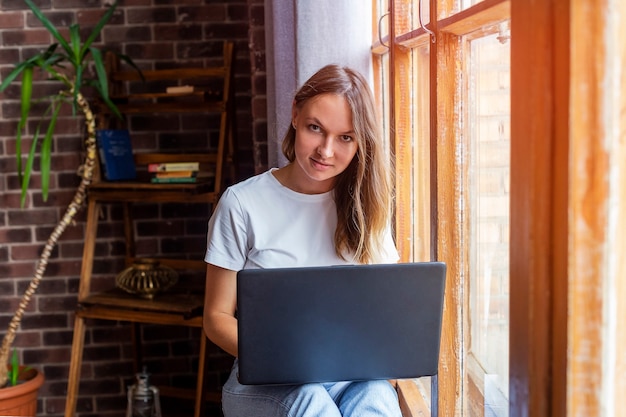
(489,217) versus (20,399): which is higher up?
(489,217)

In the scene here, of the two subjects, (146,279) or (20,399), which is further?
(146,279)

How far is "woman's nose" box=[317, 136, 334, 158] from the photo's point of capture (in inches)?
74.6

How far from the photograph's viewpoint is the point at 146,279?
3414 millimetres

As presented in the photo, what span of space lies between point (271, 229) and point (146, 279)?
1.54 m

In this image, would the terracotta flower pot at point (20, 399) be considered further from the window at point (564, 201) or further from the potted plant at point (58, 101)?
the window at point (564, 201)

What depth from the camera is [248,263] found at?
2027 millimetres

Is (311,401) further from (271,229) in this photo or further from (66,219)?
(66,219)

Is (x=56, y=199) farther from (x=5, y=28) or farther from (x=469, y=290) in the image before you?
(x=469, y=290)

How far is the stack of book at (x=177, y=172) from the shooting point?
3367mm

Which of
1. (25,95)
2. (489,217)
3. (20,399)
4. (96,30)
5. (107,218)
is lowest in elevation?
(20,399)

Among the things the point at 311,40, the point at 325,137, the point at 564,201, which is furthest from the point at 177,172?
the point at 564,201

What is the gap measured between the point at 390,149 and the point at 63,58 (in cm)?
164

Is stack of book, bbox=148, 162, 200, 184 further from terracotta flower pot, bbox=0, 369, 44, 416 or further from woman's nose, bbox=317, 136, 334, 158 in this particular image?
woman's nose, bbox=317, 136, 334, 158

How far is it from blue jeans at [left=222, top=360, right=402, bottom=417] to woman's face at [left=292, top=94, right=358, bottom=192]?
511mm
